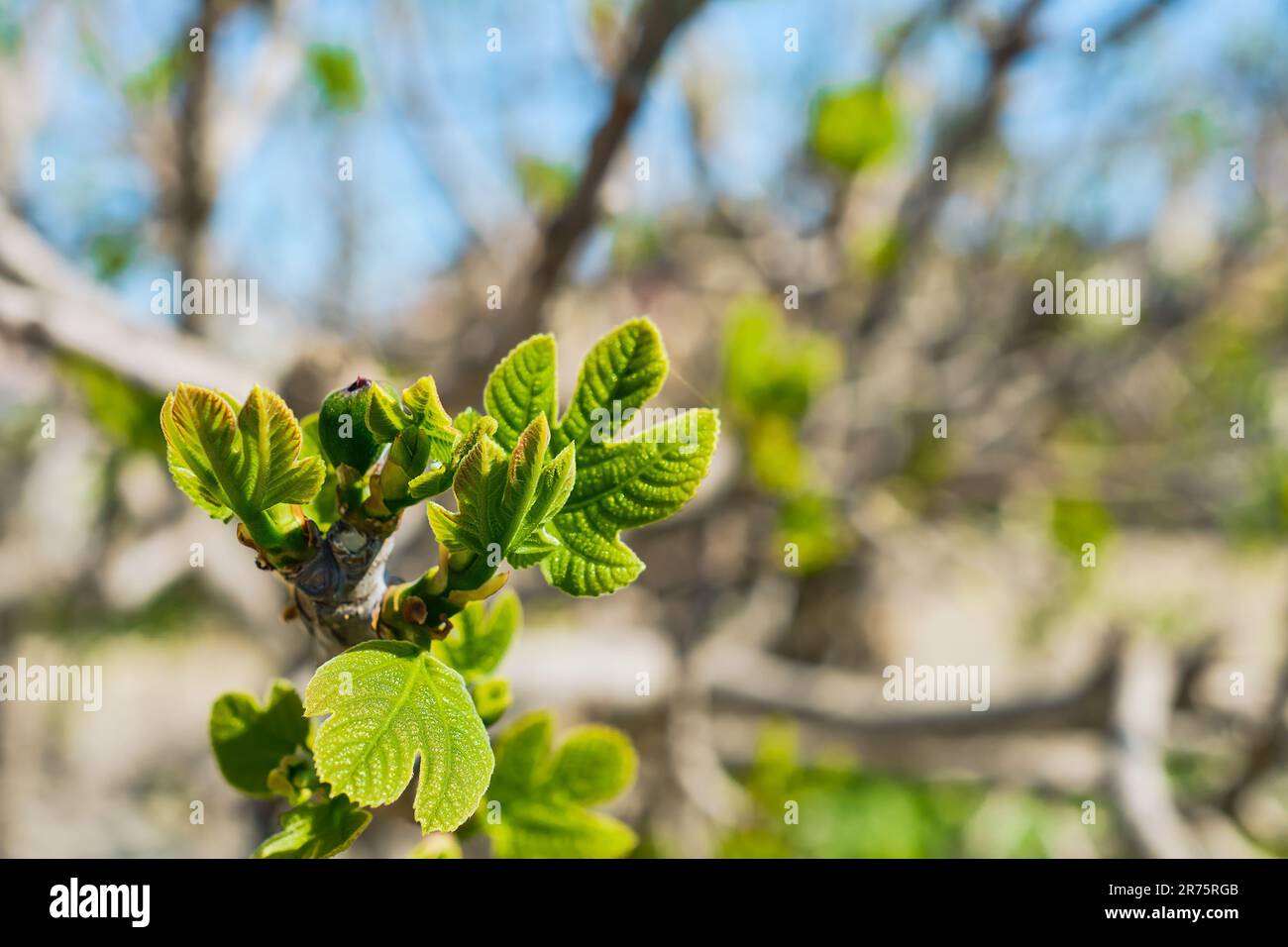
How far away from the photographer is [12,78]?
164 cm

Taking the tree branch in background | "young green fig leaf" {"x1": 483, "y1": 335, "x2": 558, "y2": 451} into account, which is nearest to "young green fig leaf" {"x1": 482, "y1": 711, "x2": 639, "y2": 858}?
"young green fig leaf" {"x1": 483, "y1": 335, "x2": 558, "y2": 451}

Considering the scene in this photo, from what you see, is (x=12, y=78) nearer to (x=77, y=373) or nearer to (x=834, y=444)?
(x=77, y=373)

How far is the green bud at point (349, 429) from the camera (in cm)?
29

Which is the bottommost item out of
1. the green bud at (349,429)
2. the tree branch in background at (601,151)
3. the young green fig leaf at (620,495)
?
the young green fig leaf at (620,495)

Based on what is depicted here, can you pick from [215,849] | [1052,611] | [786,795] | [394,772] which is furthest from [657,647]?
[1052,611]

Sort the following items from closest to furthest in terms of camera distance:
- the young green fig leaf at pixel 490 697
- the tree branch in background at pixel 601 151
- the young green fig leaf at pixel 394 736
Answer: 1. the young green fig leaf at pixel 394 736
2. the young green fig leaf at pixel 490 697
3. the tree branch in background at pixel 601 151

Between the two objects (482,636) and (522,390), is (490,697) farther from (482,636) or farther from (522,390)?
(522,390)

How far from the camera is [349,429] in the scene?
0.99 feet

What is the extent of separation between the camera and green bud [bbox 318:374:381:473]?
0.97 feet

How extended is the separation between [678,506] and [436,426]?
0.30ft

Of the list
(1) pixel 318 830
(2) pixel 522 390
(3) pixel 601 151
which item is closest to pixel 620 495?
(2) pixel 522 390

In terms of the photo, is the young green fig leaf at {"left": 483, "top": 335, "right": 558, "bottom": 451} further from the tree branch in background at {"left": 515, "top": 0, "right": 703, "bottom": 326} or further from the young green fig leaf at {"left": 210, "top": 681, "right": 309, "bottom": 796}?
the tree branch in background at {"left": 515, "top": 0, "right": 703, "bottom": 326}

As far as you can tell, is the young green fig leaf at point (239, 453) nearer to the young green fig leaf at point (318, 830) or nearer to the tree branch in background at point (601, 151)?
the young green fig leaf at point (318, 830)

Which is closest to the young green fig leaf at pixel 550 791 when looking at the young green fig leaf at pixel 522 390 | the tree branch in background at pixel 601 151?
the young green fig leaf at pixel 522 390
